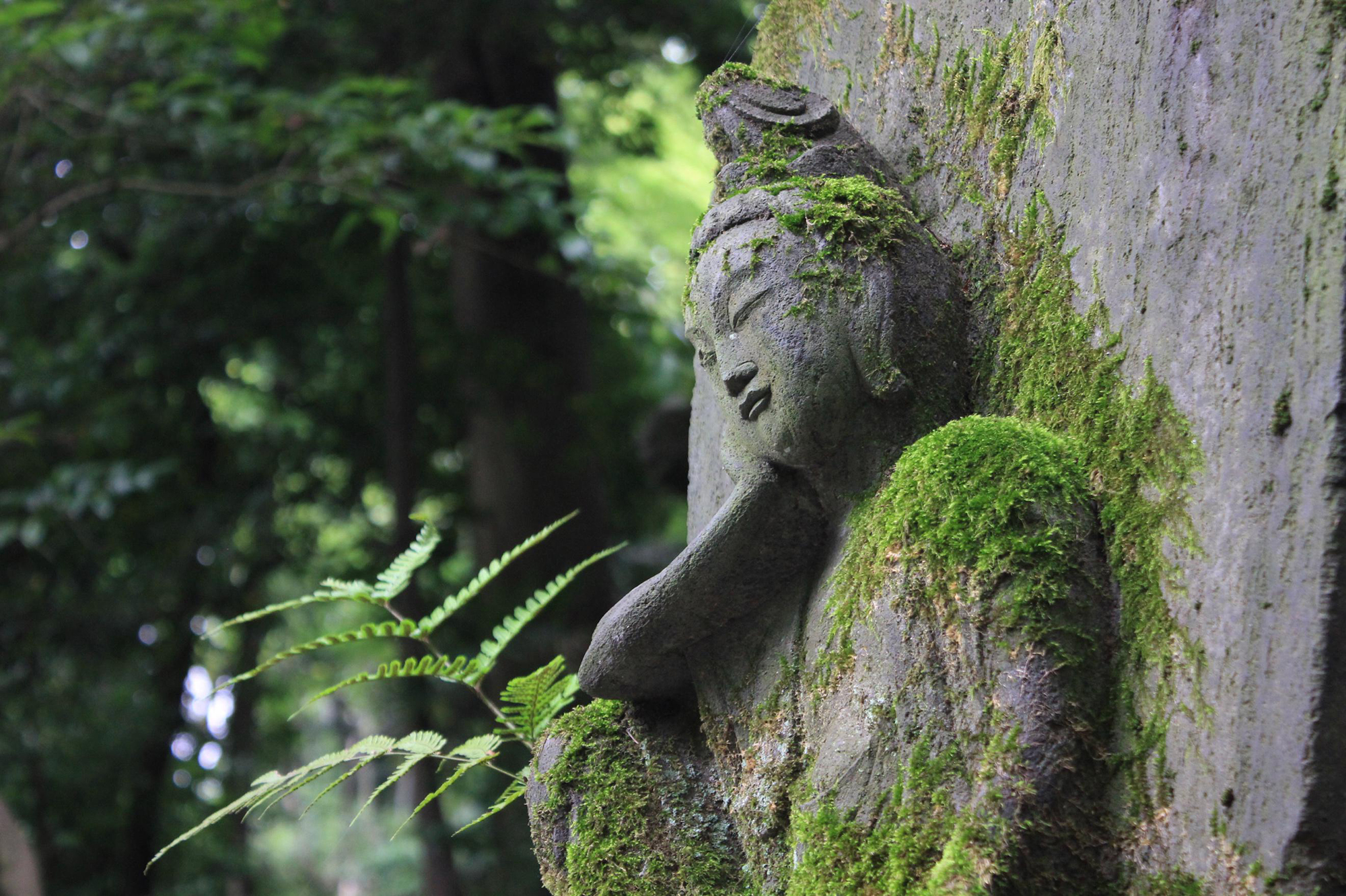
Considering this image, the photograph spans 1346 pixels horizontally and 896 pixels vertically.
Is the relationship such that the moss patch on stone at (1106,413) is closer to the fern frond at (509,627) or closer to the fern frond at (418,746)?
the fern frond at (509,627)

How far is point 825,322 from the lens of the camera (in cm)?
151

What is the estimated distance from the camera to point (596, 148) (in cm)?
704

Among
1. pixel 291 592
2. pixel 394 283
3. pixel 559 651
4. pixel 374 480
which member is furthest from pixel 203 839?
pixel 394 283

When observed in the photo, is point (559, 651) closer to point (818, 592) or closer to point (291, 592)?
point (818, 592)

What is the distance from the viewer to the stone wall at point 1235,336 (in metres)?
1.05

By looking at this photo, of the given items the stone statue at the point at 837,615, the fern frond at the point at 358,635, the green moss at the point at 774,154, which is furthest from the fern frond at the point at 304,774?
the green moss at the point at 774,154

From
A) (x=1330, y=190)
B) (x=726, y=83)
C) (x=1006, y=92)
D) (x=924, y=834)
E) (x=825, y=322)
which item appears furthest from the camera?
(x=726, y=83)

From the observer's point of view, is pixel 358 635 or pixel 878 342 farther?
pixel 358 635

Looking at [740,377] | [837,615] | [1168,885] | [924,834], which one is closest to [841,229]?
[740,377]

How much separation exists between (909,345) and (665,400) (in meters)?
4.53

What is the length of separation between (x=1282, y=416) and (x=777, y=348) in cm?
62

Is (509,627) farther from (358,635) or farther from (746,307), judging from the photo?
(746,307)

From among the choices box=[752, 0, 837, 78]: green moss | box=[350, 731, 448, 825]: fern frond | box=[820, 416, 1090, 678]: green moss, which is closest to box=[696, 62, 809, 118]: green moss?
box=[752, 0, 837, 78]: green moss

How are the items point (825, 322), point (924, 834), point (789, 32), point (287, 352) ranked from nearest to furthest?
point (924, 834), point (825, 322), point (789, 32), point (287, 352)
